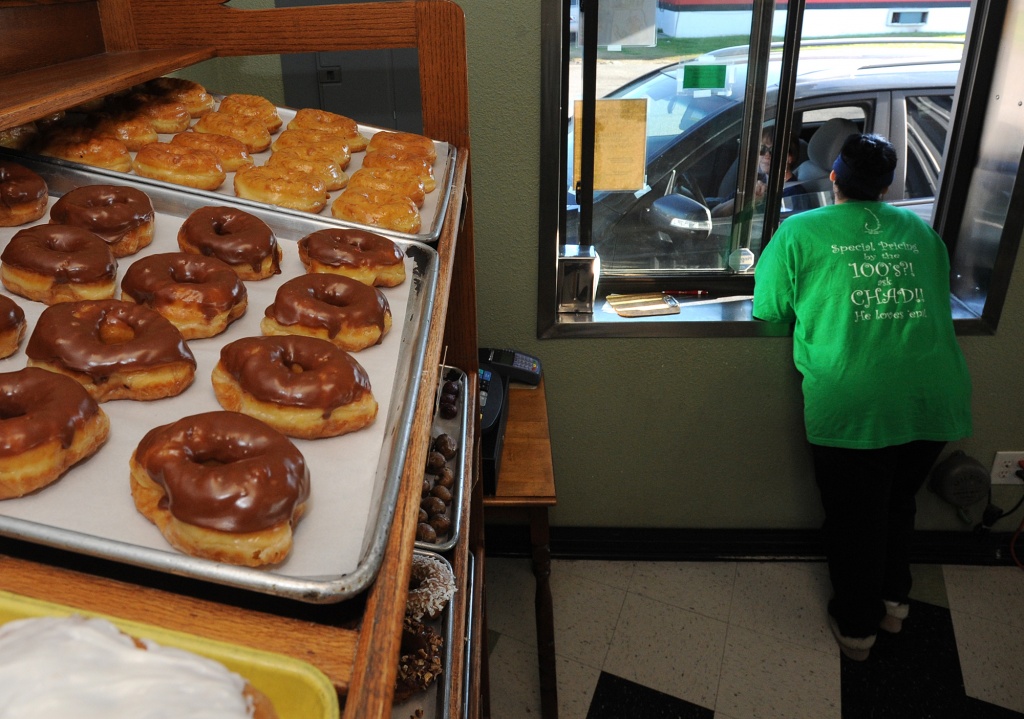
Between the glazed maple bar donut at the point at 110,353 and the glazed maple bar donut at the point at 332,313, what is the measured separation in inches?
5.1

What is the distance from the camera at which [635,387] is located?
256cm

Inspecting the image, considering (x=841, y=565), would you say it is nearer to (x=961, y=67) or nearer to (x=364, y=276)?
(x=961, y=67)

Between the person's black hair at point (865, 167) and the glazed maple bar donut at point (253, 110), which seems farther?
the person's black hair at point (865, 167)

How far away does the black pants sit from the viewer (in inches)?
87.0

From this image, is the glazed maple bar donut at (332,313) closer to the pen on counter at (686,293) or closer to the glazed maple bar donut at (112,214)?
the glazed maple bar donut at (112,214)

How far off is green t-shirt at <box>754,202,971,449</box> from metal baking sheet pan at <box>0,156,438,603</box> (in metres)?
1.56

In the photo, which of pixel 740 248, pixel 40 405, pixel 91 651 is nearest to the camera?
pixel 91 651

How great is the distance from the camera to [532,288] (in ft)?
7.93

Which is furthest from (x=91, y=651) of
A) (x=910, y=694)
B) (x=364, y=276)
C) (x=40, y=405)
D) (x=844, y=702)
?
(x=910, y=694)

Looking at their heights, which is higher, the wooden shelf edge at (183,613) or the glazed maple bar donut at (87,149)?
the glazed maple bar donut at (87,149)

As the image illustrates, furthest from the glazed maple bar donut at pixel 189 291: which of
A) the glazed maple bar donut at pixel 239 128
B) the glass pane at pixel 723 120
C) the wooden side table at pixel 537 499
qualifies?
the glass pane at pixel 723 120

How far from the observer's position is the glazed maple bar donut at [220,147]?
1.31 m

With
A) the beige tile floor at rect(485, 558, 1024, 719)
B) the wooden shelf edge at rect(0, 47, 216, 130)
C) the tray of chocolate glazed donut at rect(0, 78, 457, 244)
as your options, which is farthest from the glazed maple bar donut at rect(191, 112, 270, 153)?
the beige tile floor at rect(485, 558, 1024, 719)

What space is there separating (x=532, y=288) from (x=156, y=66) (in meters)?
1.38
